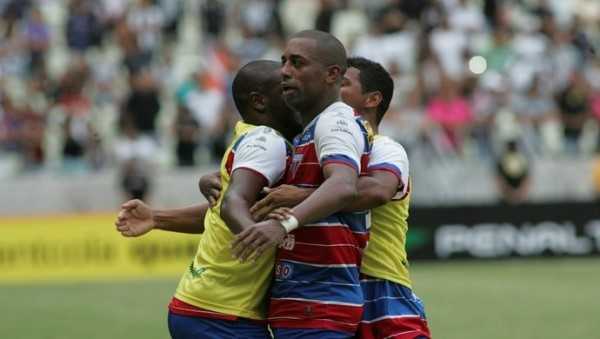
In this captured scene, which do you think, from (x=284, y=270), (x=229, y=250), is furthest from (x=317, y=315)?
(x=229, y=250)

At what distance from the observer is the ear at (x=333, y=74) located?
234 inches

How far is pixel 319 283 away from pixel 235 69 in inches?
605

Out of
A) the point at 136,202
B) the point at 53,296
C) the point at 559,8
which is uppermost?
the point at 559,8

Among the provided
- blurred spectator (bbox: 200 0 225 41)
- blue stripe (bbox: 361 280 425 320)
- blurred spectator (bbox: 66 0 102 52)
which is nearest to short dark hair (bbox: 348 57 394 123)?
blue stripe (bbox: 361 280 425 320)

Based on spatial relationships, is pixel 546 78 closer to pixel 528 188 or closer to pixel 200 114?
pixel 528 188

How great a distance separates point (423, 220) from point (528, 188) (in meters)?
1.69

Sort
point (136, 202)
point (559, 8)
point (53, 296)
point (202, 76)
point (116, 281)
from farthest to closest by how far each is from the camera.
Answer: point (559, 8) → point (202, 76) → point (116, 281) → point (53, 296) → point (136, 202)

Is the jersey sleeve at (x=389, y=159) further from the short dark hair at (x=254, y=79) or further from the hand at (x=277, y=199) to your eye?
the short dark hair at (x=254, y=79)

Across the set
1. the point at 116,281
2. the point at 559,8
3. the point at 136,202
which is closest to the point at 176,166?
the point at 116,281

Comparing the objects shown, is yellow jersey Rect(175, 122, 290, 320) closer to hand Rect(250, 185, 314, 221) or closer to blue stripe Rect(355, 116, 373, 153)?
hand Rect(250, 185, 314, 221)

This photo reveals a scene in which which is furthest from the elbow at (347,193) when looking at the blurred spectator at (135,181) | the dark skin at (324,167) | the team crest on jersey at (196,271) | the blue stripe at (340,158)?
the blurred spectator at (135,181)

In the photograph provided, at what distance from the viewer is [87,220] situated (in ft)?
61.5

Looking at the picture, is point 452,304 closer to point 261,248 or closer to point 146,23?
point 146,23

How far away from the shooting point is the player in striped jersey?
6297 mm
